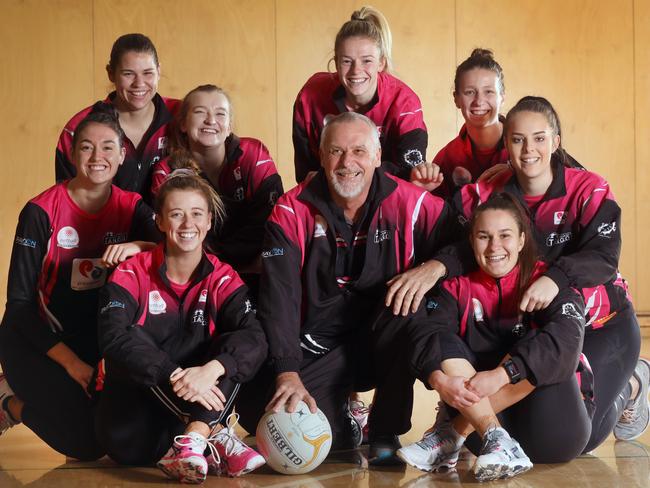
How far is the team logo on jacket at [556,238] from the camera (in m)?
3.25

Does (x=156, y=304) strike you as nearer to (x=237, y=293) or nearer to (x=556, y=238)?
(x=237, y=293)

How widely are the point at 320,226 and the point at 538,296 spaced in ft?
2.60

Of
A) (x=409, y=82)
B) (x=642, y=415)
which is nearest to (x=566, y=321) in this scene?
→ (x=642, y=415)

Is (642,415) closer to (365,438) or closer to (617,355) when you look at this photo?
(617,355)

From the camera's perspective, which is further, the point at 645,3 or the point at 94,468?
the point at 645,3

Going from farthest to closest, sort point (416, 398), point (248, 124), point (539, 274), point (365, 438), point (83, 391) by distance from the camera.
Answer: point (248, 124)
point (416, 398)
point (365, 438)
point (83, 391)
point (539, 274)

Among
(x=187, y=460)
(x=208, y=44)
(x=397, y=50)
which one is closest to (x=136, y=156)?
(x=187, y=460)

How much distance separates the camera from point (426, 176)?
3496 mm

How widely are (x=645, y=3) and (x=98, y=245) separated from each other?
465cm

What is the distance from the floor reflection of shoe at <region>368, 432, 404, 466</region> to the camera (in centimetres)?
303

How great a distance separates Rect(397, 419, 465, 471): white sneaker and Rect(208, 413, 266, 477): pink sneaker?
0.46 m

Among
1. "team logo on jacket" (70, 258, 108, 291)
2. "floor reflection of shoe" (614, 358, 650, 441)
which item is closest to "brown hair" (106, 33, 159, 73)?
"team logo on jacket" (70, 258, 108, 291)

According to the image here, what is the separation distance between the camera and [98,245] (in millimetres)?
3416

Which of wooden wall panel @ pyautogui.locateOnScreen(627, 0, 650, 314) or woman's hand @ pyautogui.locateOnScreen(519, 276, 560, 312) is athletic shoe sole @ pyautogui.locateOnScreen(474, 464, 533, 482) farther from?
wooden wall panel @ pyautogui.locateOnScreen(627, 0, 650, 314)
